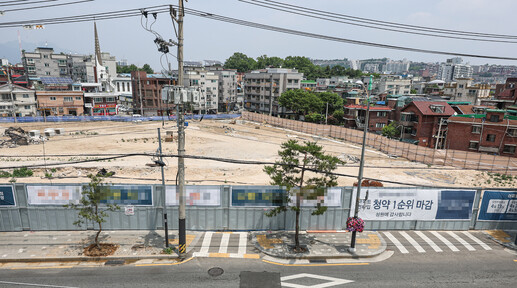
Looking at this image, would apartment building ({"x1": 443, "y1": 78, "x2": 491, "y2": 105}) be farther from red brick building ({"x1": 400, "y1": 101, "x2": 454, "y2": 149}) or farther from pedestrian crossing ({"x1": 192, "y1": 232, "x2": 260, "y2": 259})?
pedestrian crossing ({"x1": 192, "y1": 232, "x2": 260, "y2": 259})

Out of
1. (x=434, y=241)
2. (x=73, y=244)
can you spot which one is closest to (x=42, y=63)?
(x=73, y=244)

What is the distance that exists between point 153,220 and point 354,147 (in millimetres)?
38810

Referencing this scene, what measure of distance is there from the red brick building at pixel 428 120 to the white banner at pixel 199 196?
161ft

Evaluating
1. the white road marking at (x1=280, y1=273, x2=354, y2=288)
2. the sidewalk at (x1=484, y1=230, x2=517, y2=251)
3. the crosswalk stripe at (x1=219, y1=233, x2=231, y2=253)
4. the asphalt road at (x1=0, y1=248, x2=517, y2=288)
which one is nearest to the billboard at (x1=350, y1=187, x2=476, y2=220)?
the sidewalk at (x1=484, y1=230, x2=517, y2=251)

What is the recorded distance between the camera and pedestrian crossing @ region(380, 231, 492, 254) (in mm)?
16672

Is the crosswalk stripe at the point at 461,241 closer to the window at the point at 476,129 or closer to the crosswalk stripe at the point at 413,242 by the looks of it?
the crosswalk stripe at the point at 413,242

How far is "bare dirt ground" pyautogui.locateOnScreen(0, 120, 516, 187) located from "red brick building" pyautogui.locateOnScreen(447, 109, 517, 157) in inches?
592

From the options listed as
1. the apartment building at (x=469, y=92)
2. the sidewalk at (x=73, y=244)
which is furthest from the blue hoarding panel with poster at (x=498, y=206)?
the apartment building at (x=469, y=92)

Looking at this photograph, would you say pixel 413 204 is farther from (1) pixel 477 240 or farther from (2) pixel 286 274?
(2) pixel 286 274

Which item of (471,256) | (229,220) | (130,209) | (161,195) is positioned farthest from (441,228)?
(130,209)

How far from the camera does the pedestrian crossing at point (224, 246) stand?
1545cm

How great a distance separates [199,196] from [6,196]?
1140 cm

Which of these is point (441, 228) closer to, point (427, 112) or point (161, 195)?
point (161, 195)

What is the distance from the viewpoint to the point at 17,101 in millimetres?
65312
